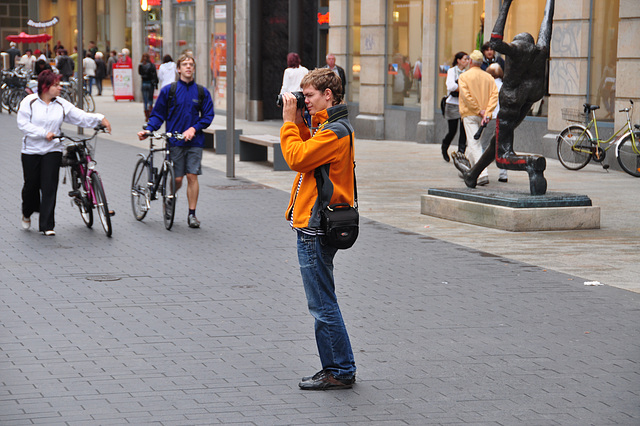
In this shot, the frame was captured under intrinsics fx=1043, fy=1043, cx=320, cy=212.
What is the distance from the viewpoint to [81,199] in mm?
→ 11117

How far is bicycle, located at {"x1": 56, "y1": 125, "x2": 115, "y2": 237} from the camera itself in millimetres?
10875

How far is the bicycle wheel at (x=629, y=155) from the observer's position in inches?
644

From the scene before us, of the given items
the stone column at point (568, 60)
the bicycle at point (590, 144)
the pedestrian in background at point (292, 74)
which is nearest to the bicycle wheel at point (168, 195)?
the bicycle at point (590, 144)

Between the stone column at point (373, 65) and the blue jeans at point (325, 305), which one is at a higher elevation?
the stone column at point (373, 65)

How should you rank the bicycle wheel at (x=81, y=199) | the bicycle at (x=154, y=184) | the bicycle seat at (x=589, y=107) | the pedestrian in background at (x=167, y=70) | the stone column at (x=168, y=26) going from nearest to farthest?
the bicycle wheel at (x=81, y=199) → the bicycle at (x=154, y=184) → the bicycle seat at (x=589, y=107) → the pedestrian in background at (x=167, y=70) → the stone column at (x=168, y=26)

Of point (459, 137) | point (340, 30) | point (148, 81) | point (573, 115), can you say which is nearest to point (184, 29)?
point (148, 81)

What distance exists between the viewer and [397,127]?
78.3 feet

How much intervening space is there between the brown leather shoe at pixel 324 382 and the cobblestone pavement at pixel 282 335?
0.06 meters

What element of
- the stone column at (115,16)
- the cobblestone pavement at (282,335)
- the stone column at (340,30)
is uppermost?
the stone column at (115,16)

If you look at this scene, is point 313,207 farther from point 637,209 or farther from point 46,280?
point 637,209

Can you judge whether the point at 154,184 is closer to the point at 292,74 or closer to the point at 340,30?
the point at 292,74

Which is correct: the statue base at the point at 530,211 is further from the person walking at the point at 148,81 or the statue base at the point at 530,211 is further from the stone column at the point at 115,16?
the stone column at the point at 115,16

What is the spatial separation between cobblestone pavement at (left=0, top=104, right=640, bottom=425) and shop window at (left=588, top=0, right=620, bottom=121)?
333 inches

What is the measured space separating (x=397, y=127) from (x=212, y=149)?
4608 mm
